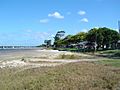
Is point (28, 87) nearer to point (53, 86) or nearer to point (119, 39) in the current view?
point (53, 86)

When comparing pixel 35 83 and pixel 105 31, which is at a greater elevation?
pixel 105 31

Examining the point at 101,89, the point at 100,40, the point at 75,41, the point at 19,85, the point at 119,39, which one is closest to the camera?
the point at 101,89

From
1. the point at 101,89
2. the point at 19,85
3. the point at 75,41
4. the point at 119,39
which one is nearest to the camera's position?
the point at 101,89

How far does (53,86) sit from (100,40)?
282 ft

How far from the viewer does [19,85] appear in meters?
19.6

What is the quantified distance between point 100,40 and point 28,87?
86.1 meters

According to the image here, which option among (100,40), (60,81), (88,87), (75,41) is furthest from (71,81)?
(75,41)

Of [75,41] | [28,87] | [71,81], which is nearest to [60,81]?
[71,81]

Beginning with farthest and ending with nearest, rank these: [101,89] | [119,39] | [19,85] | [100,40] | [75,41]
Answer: [75,41] < [119,39] < [100,40] < [19,85] < [101,89]

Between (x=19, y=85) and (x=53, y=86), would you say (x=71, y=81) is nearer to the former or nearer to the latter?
(x=53, y=86)

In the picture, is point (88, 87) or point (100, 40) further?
point (100, 40)

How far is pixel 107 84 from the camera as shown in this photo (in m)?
18.8

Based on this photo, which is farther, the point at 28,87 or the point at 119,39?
the point at 119,39

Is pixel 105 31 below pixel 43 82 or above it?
above
